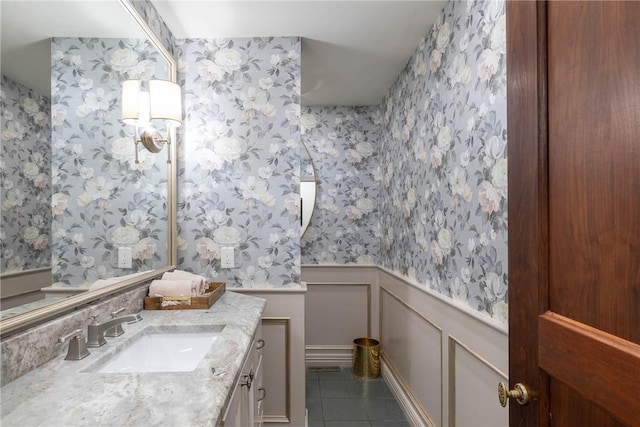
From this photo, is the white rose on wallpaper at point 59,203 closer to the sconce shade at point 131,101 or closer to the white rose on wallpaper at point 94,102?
the white rose on wallpaper at point 94,102

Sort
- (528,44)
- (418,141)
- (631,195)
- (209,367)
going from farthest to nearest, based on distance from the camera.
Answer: (418,141), (209,367), (528,44), (631,195)

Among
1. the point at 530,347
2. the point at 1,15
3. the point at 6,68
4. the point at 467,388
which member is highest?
the point at 1,15

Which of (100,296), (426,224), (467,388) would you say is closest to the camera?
(100,296)

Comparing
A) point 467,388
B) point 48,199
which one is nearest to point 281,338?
point 467,388

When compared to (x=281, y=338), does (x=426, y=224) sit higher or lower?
higher

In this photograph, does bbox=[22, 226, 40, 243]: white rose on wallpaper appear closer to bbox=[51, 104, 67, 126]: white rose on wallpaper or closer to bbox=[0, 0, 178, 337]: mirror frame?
bbox=[0, 0, 178, 337]: mirror frame

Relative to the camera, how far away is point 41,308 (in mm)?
1082

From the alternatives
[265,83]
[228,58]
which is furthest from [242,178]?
[228,58]

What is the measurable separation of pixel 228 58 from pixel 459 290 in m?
1.89

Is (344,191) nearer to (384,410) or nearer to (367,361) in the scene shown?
(367,361)

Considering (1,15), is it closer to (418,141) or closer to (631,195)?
(631,195)

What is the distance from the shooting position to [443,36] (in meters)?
1.92

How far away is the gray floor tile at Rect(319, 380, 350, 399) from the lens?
2779mm

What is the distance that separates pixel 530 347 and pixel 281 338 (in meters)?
1.60
